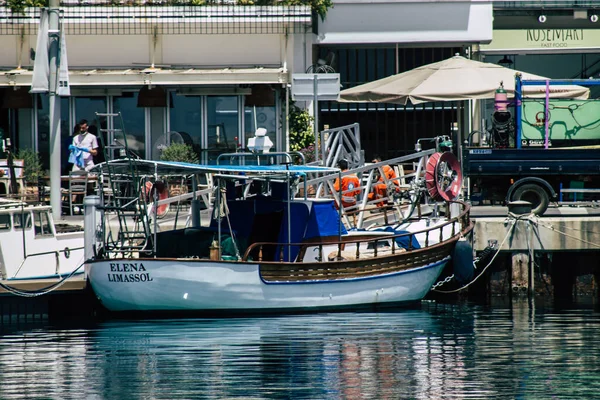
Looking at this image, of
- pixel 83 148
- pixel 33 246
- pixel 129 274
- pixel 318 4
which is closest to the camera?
pixel 129 274

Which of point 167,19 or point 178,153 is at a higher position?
point 167,19

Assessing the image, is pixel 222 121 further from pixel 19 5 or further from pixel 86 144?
pixel 19 5

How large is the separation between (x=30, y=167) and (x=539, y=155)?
409 inches

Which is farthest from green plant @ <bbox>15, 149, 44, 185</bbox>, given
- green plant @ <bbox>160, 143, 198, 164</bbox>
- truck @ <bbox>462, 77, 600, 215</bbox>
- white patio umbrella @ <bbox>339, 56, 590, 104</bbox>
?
truck @ <bbox>462, 77, 600, 215</bbox>

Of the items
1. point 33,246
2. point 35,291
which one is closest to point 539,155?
point 33,246

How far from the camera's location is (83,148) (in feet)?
83.4

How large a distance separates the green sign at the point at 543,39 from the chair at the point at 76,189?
41.1 ft

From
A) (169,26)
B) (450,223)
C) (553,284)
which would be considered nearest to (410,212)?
(450,223)

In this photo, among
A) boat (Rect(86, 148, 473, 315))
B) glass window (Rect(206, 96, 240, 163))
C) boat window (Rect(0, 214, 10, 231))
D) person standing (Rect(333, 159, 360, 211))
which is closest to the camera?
boat (Rect(86, 148, 473, 315))

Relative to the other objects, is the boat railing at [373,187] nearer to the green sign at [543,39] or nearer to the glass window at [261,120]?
the glass window at [261,120]

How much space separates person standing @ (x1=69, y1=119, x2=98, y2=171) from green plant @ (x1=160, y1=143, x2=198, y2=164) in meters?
1.44

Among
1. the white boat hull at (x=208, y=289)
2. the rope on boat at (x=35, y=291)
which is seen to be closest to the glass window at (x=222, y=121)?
the white boat hull at (x=208, y=289)

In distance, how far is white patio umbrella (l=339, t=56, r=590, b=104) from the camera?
25094 mm

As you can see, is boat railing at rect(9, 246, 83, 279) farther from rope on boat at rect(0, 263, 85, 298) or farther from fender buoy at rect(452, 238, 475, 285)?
fender buoy at rect(452, 238, 475, 285)
